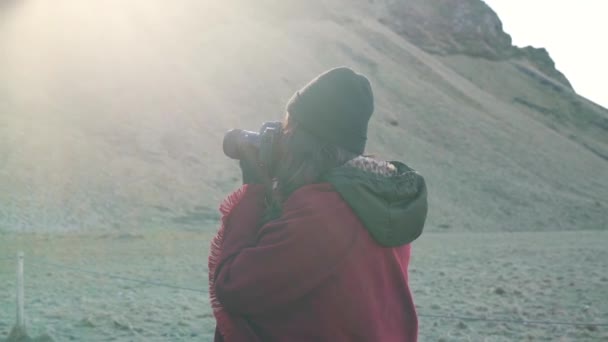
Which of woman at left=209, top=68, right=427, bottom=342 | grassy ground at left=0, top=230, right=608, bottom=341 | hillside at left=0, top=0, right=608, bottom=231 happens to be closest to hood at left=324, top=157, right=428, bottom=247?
woman at left=209, top=68, right=427, bottom=342

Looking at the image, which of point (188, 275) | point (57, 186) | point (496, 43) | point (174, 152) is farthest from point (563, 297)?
point (496, 43)

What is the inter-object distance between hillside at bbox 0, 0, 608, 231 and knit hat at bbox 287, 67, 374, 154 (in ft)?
53.6

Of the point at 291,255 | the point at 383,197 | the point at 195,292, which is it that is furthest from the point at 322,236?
the point at 195,292

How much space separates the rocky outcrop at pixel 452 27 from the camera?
245 ft

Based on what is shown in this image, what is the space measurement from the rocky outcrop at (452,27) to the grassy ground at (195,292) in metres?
61.0

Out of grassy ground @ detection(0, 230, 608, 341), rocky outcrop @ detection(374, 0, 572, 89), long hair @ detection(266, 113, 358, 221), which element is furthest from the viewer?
rocky outcrop @ detection(374, 0, 572, 89)

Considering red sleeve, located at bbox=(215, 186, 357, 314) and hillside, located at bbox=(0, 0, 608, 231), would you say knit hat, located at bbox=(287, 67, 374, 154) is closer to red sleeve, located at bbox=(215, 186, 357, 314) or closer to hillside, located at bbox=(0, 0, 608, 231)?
red sleeve, located at bbox=(215, 186, 357, 314)

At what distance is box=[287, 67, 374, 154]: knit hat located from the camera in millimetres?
2014

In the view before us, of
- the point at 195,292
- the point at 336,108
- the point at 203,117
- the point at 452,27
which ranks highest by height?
the point at 452,27

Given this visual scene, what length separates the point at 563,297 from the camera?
9266mm

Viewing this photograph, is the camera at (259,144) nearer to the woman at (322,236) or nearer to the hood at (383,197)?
the woman at (322,236)

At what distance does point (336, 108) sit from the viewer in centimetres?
202

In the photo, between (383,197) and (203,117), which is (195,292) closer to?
(383,197)

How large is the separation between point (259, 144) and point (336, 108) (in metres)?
0.26
